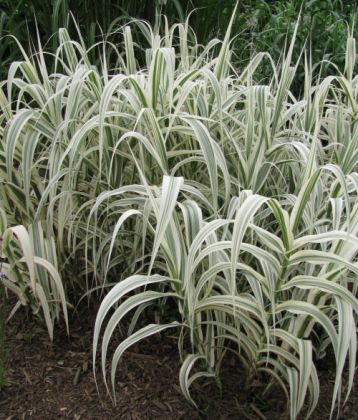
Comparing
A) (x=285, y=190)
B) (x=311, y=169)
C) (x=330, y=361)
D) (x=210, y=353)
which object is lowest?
(x=330, y=361)

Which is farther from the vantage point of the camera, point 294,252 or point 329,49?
point 329,49

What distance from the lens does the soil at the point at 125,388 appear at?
4.44 ft

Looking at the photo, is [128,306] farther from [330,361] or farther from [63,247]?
[330,361]

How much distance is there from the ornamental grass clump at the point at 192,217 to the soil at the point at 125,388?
46 mm

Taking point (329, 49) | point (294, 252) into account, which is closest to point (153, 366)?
point (294, 252)

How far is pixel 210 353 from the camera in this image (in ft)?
4.33

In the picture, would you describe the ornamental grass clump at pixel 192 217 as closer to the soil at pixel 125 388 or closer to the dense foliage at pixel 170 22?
the soil at pixel 125 388

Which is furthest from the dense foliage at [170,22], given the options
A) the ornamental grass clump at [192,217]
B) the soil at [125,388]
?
the soil at [125,388]

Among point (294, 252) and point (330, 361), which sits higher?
point (294, 252)

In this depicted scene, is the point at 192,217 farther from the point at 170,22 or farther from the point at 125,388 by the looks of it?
the point at 170,22

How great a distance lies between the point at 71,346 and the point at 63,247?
0.27m

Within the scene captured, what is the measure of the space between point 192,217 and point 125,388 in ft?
1.70

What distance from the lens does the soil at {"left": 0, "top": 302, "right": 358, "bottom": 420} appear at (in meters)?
1.35

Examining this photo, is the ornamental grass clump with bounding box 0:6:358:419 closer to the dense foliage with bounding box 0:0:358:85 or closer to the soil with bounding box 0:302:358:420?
the soil with bounding box 0:302:358:420
